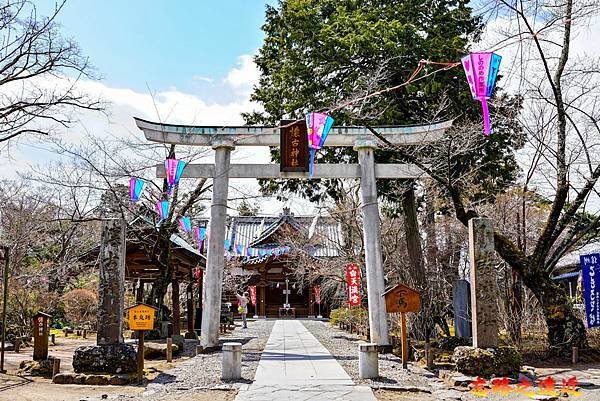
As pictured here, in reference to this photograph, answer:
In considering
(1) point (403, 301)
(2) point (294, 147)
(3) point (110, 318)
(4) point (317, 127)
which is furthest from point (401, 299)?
(3) point (110, 318)

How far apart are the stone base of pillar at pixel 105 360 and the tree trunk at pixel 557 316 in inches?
353

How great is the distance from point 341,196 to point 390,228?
92.6 inches

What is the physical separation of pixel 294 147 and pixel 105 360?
21.8 feet

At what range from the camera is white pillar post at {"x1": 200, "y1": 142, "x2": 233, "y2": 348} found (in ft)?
45.3

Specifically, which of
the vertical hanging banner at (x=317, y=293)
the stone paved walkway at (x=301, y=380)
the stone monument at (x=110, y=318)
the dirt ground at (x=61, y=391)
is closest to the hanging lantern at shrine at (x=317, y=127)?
the stone monument at (x=110, y=318)

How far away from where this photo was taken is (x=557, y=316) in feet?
40.9

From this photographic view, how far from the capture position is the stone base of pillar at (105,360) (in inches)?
397

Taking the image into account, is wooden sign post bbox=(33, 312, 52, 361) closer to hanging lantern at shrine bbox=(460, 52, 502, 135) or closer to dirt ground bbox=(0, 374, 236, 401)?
dirt ground bbox=(0, 374, 236, 401)

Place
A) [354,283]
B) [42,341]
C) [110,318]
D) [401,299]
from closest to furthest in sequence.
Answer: [110,318] < [401,299] < [42,341] < [354,283]

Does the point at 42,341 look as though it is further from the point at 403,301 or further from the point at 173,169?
the point at 403,301

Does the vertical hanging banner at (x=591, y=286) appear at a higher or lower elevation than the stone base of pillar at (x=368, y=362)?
higher

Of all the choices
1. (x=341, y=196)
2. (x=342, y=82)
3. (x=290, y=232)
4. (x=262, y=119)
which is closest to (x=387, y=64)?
(x=342, y=82)

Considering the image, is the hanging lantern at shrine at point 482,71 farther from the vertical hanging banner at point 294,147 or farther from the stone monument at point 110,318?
the stone monument at point 110,318

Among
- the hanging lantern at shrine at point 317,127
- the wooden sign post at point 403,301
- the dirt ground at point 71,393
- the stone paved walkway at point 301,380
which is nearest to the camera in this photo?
the stone paved walkway at point 301,380
